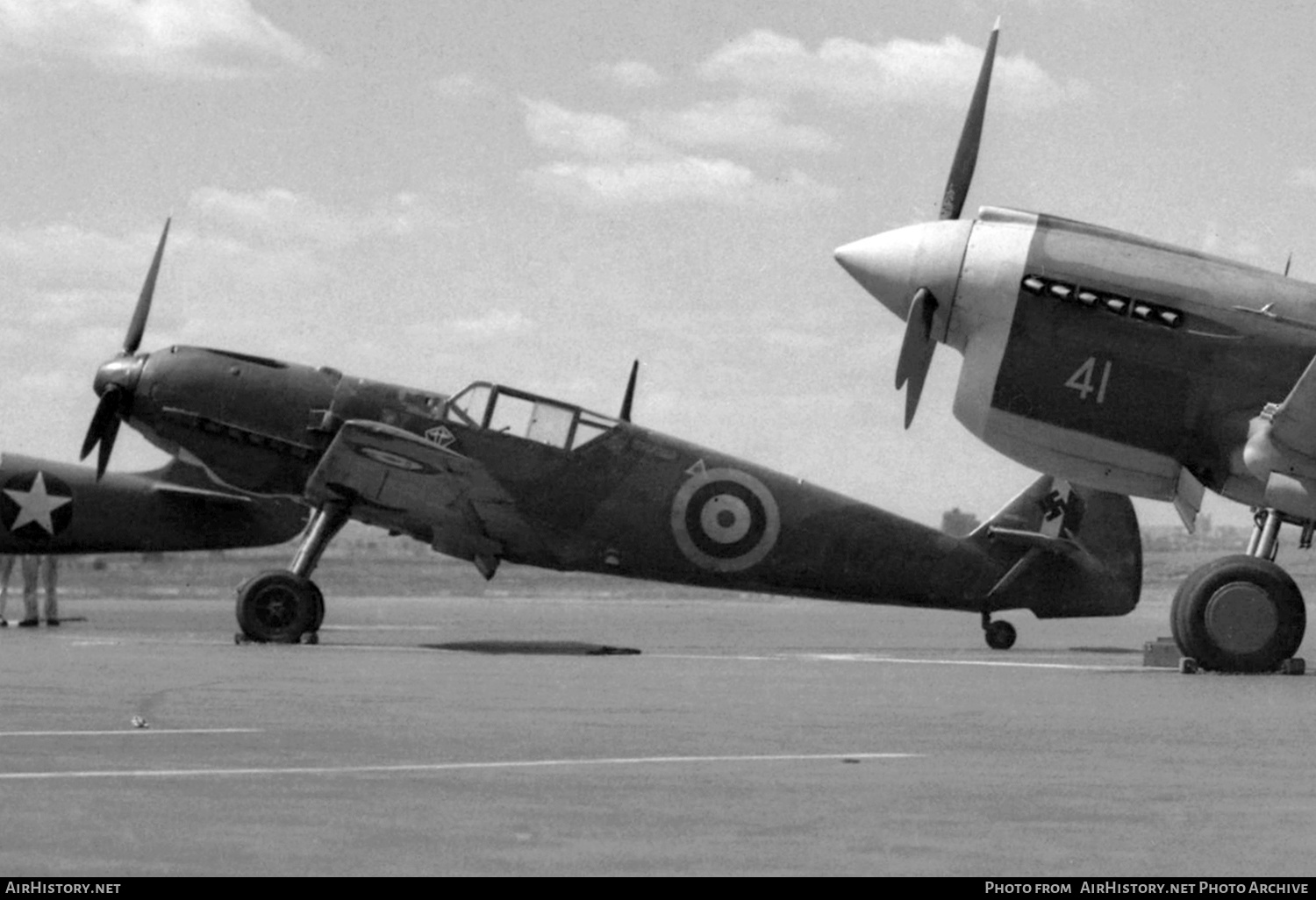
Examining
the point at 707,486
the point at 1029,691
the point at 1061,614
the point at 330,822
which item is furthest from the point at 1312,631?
the point at 330,822

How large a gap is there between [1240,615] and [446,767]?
977 cm

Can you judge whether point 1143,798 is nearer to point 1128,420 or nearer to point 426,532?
point 1128,420

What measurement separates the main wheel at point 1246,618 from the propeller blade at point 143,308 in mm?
13152

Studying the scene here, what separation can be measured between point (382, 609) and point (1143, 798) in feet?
113

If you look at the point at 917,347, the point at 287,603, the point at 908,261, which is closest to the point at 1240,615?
the point at 917,347

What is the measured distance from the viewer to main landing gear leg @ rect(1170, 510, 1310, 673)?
17422mm

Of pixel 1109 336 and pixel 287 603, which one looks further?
pixel 287 603

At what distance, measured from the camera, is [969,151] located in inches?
723

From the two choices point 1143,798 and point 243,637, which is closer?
point 1143,798

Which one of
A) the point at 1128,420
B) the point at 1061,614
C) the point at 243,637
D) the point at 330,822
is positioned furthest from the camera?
the point at 1061,614

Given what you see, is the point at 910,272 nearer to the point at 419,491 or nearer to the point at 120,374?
the point at 419,491

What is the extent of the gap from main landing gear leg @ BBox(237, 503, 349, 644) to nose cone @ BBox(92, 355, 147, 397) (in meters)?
2.85

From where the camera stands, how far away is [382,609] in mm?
42219

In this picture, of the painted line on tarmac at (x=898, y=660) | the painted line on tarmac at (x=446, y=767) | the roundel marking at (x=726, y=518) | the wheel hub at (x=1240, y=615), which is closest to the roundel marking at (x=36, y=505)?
the roundel marking at (x=726, y=518)
